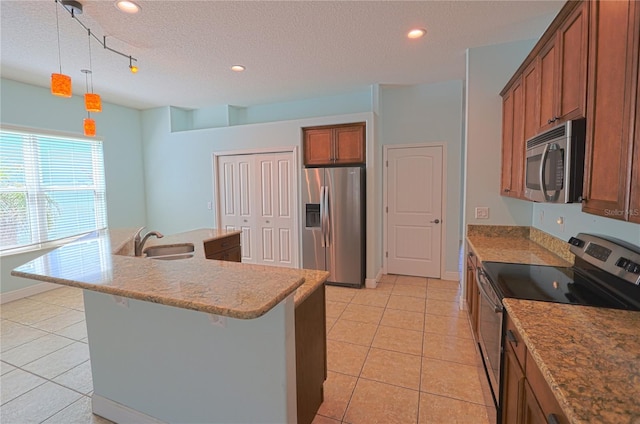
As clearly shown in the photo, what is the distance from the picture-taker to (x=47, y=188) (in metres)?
4.29

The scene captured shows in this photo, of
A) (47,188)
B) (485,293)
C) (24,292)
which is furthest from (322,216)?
(24,292)

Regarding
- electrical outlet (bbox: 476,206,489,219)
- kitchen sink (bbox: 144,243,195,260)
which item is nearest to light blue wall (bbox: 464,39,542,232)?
electrical outlet (bbox: 476,206,489,219)

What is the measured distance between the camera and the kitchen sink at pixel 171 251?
9.22 ft

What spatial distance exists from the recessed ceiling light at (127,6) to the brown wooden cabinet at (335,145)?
250cm

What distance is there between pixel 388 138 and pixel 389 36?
1.85 m

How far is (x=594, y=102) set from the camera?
1420 mm

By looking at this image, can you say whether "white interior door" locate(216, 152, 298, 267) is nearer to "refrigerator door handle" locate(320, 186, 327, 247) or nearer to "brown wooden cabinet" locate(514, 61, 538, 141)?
"refrigerator door handle" locate(320, 186, 327, 247)

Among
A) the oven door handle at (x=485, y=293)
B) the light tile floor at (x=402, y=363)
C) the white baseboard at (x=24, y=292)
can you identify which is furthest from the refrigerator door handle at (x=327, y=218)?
the white baseboard at (x=24, y=292)

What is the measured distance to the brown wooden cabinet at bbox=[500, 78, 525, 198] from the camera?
2.49 metres

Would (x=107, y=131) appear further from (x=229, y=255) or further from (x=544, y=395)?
(x=544, y=395)

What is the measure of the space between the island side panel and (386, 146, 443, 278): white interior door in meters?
3.55

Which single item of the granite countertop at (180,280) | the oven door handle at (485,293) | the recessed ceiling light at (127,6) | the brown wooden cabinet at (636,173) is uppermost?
the recessed ceiling light at (127,6)

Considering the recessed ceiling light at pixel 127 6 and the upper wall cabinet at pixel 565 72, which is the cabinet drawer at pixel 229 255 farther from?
the upper wall cabinet at pixel 565 72

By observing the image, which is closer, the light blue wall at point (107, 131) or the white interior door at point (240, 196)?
the light blue wall at point (107, 131)
